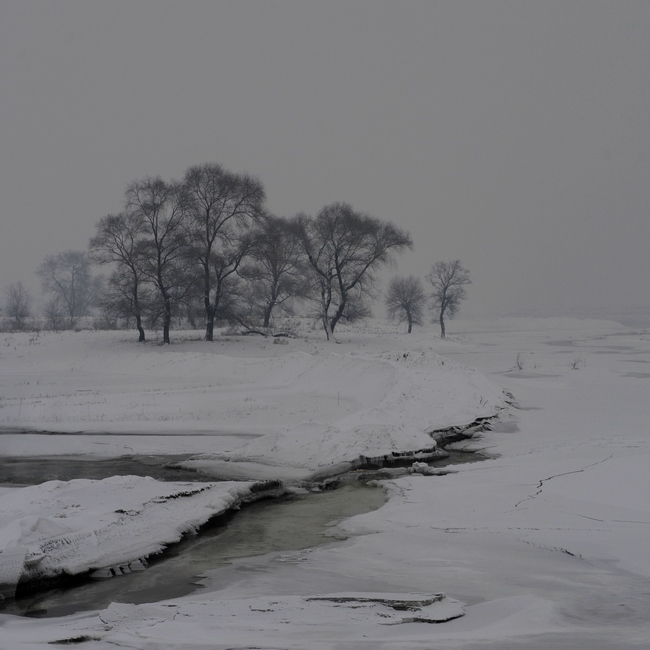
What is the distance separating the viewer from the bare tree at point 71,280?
78.0 meters

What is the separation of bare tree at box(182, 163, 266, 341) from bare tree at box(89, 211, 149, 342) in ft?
11.0

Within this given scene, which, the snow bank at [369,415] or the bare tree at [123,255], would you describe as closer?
the snow bank at [369,415]

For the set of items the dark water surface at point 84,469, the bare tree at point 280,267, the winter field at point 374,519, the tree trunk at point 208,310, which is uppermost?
the bare tree at point 280,267

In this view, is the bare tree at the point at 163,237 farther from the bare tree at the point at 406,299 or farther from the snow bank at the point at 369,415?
the bare tree at the point at 406,299

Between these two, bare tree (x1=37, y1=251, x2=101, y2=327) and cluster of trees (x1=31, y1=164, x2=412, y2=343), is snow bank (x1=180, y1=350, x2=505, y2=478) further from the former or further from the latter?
bare tree (x1=37, y1=251, x2=101, y2=327)

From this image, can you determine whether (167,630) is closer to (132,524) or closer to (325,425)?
(132,524)

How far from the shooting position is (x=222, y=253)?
132 feet

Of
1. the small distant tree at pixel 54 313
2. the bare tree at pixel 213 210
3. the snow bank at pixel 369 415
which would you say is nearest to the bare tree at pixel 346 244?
the bare tree at pixel 213 210

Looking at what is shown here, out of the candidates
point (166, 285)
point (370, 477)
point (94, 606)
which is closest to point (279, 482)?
point (370, 477)

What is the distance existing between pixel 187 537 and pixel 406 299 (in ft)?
207

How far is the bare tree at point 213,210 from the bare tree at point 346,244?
7.02 metres

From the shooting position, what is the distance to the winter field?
15.6 feet

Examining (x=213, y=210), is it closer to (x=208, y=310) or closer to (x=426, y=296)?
(x=208, y=310)

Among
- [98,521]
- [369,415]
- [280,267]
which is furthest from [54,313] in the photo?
[98,521]
